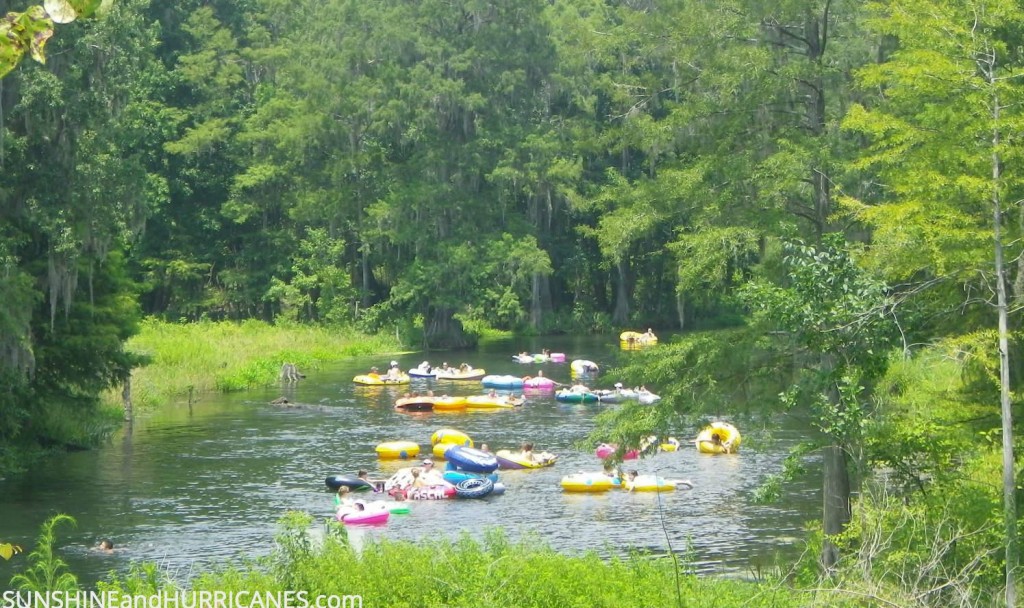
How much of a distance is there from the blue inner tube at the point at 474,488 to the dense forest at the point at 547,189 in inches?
188

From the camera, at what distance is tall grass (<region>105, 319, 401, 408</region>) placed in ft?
116

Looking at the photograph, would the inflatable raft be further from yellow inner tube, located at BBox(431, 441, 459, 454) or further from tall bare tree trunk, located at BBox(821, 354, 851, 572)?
tall bare tree trunk, located at BBox(821, 354, 851, 572)

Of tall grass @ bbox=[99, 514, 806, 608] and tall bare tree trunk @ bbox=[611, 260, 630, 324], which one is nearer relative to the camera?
tall grass @ bbox=[99, 514, 806, 608]

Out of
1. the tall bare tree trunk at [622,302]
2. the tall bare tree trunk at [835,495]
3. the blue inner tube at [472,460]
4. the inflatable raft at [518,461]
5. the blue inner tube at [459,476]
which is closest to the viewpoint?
the tall bare tree trunk at [835,495]

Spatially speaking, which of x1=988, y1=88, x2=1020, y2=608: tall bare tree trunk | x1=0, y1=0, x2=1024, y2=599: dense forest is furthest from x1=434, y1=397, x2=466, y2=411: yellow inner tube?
x1=988, y1=88, x2=1020, y2=608: tall bare tree trunk

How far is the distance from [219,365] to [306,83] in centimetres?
1529

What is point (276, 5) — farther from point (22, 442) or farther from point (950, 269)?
point (950, 269)

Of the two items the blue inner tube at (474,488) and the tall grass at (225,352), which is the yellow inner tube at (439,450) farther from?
the tall grass at (225,352)

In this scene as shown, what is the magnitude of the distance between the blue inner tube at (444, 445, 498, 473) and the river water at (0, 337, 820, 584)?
0.35 meters

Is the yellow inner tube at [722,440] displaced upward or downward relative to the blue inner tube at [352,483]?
upward

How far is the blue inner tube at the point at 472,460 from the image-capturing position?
24766 millimetres

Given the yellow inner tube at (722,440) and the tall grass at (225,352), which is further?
the tall grass at (225,352)

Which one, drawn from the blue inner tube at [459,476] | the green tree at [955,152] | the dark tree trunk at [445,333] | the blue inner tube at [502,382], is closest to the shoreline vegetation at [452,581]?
the green tree at [955,152]

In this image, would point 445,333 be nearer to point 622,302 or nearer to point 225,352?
point 622,302
